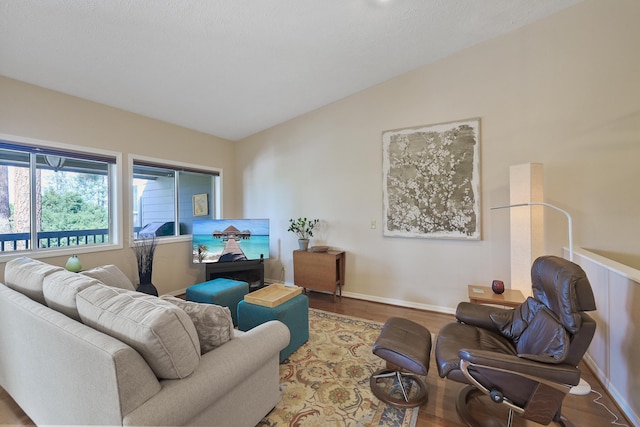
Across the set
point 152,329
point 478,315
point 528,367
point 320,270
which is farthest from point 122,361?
point 320,270

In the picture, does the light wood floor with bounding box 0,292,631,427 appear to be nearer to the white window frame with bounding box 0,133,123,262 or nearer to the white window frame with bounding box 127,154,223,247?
the white window frame with bounding box 0,133,123,262

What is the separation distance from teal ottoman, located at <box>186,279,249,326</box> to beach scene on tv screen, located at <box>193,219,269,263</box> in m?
0.97

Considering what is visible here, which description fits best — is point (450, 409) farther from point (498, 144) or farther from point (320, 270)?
point (498, 144)

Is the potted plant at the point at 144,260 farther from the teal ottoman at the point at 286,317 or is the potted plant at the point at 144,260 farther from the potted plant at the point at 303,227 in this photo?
the potted plant at the point at 303,227

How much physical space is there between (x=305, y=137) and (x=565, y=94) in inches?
126

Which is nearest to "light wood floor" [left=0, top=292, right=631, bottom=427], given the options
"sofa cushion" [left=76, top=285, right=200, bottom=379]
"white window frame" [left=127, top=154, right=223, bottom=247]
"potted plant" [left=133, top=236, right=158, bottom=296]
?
"sofa cushion" [left=76, top=285, right=200, bottom=379]

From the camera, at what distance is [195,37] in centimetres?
241

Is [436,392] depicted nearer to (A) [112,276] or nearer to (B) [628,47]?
(A) [112,276]

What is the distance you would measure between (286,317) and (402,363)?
1046 mm

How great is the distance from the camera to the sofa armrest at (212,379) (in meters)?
1.05

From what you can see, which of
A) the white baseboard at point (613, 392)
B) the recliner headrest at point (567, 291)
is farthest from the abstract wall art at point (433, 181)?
the recliner headrest at point (567, 291)

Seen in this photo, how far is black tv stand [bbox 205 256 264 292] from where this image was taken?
4.02m

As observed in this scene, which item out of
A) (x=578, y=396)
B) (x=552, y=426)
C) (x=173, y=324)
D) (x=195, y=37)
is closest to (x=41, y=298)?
(x=173, y=324)

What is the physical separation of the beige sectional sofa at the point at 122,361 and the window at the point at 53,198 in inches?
60.8
